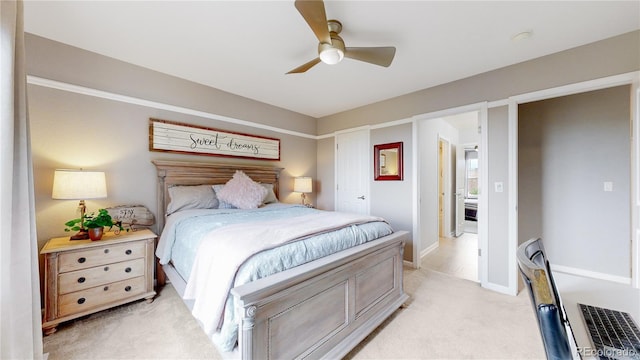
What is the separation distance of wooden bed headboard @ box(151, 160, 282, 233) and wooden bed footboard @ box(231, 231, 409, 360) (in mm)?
2246

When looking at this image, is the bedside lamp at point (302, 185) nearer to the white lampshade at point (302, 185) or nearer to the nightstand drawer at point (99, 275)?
the white lampshade at point (302, 185)

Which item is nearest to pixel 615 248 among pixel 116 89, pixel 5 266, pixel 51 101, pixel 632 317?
pixel 632 317

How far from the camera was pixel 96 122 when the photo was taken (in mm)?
2445

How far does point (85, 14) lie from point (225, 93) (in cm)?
163

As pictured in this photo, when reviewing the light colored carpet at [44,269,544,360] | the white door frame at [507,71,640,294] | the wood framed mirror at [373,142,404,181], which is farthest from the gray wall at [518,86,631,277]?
the wood framed mirror at [373,142,404,181]

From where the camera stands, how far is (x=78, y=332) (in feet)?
6.21

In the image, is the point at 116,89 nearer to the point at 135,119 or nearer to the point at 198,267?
the point at 135,119

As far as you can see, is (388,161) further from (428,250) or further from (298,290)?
(298,290)

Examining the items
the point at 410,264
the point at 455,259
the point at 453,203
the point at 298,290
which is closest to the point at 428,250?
the point at 455,259

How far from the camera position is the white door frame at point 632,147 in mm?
1927

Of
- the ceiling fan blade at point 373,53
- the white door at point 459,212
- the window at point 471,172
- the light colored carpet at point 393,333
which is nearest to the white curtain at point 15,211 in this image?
the light colored carpet at point 393,333

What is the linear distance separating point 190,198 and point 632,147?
435cm

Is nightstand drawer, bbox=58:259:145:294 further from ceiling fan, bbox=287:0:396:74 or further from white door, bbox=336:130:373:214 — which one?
white door, bbox=336:130:373:214

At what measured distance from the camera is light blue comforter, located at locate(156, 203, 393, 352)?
128 centimetres
